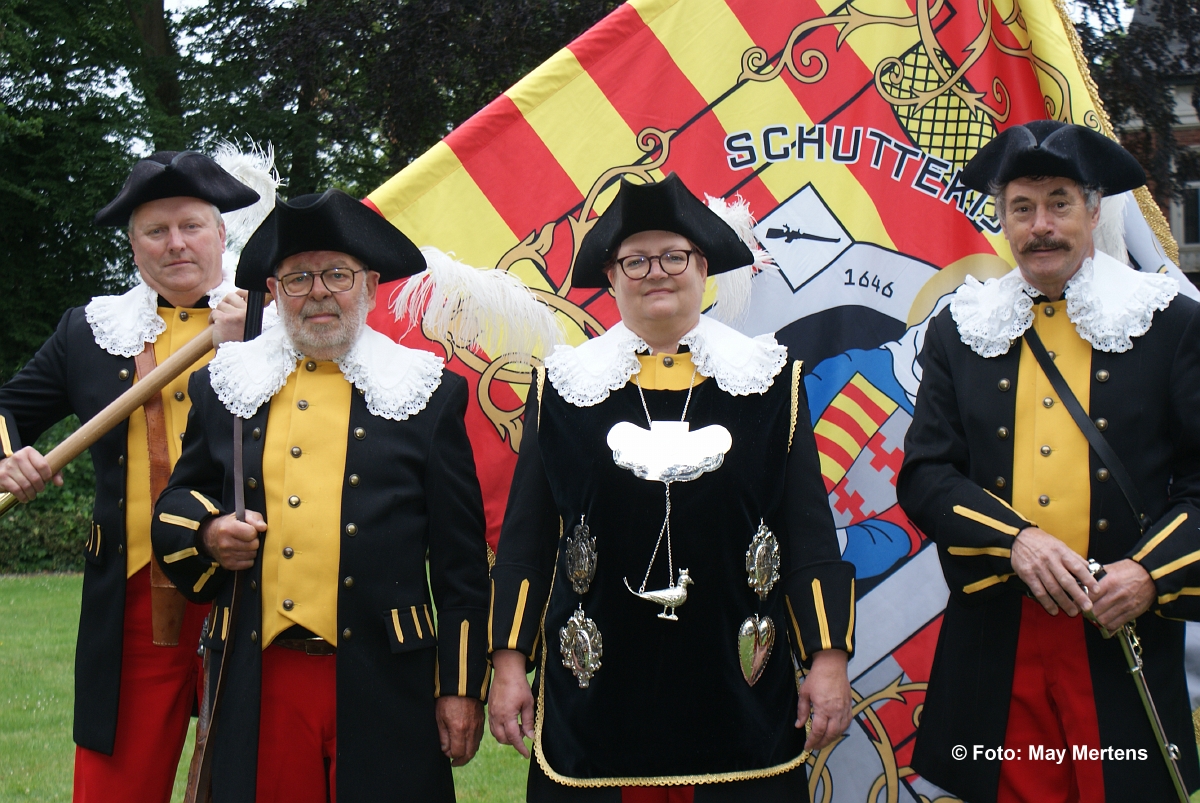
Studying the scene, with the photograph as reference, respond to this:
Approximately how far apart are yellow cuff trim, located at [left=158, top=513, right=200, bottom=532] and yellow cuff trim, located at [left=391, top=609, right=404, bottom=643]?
520 millimetres

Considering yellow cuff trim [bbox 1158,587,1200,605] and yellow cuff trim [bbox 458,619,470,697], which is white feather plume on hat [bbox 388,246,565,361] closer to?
yellow cuff trim [bbox 458,619,470,697]

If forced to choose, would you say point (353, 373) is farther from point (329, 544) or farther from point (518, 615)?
point (518, 615)

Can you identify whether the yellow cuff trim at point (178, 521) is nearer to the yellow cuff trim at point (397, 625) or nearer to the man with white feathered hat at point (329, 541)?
the man with white feathered hat at point (329, 541)

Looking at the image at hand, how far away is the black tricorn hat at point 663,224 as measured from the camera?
2.92 meters

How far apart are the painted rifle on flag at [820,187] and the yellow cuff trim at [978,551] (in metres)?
1.04

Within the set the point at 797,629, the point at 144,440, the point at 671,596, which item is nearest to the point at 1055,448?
the point at 797,629

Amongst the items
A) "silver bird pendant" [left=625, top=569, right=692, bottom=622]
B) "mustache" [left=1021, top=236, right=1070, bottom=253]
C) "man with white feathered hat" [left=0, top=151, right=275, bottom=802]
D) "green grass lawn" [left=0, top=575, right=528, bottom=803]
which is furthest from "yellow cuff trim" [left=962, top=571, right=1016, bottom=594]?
"green grass lawn" [left=0, top=575, right=528, bottom=803]

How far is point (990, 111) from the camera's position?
399 centimetres

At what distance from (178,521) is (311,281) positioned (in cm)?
67

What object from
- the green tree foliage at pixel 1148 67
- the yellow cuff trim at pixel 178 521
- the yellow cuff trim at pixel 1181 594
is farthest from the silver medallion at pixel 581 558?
the green tree foliage at pixel 1148 67

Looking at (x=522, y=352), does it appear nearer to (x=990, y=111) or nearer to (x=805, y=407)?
(x=805, y=407)

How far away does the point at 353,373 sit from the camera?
10.3 feet

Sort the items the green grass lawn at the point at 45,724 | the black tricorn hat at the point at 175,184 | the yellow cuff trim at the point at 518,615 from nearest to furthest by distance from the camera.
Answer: the yellow cuff trim at the point at 518,615 < the black tricorn hat at the point at 175,184 < the green grass lawn at the point at 45,724

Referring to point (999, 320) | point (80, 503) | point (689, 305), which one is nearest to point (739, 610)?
point (689, 305)
